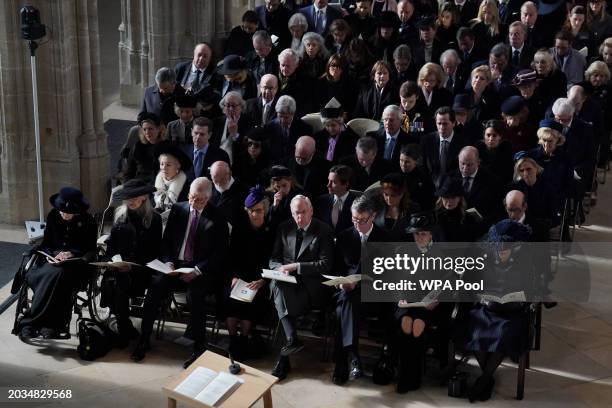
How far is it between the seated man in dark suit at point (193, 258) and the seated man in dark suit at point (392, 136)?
6.85 feet

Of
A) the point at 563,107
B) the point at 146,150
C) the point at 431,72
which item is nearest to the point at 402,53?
the point at 431,72

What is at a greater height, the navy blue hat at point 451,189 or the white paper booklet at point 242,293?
the navy blue hat at point 451,189

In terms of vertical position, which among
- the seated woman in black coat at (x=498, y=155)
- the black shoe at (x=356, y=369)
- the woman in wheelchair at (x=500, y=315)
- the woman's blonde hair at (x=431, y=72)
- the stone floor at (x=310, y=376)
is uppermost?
the woman's blonde hair at (x=431, y=72)

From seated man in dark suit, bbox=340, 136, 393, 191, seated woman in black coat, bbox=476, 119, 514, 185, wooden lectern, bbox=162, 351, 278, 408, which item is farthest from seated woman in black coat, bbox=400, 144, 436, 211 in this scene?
wooden lectern, bbox=162, 351, 278, 408

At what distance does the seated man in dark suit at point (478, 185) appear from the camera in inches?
383

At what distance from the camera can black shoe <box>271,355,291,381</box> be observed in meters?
8.73

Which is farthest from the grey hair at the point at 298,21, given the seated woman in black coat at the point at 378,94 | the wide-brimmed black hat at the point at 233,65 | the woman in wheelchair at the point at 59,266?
the woman in wheelchair at the point at 59,266

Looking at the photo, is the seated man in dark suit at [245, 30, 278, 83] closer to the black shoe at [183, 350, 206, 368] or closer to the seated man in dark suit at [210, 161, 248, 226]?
the seated man in dark suit at [210, 161, 248, 226]

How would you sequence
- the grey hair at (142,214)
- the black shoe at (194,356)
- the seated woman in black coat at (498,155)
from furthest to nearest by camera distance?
the seated woman in black coat at (498,155) < the grey hair at (142,214) < the black shoe at (194,356)

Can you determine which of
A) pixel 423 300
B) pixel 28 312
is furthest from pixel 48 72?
pixel 423 300

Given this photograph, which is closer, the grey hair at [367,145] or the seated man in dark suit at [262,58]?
the grey hair at [367,145]

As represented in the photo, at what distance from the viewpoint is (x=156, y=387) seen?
28.0 ft

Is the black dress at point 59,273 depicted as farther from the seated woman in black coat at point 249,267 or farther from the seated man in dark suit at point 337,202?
the seated man in dark suit at point 337,202

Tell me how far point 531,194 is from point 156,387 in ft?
12.5
